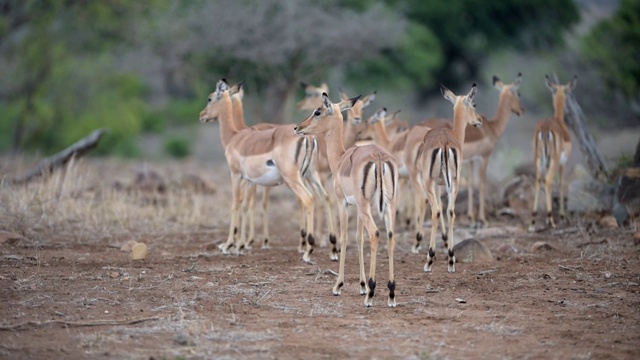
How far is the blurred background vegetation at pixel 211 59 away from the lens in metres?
22.5

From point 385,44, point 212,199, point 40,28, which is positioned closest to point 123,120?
point 40,28

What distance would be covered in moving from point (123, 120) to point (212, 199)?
12716 millimetres

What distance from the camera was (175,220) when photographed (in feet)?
41.1

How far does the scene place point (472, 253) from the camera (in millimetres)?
9539

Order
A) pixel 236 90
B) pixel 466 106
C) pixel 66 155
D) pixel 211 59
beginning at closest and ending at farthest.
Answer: pixel 466 106 → pixel 236 90 → pixel 66 155 → pixel 211 59

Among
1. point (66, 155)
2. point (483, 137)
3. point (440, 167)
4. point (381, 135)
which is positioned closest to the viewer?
point (440, 167)

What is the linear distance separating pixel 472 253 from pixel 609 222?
2567 millimetres

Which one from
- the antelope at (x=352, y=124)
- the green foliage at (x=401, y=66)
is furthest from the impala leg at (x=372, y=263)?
the green foliage at (x=401, y=66)

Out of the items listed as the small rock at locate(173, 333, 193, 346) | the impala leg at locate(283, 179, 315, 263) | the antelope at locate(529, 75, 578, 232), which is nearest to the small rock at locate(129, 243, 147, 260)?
the impala leg at locate(283, 179, 315, 263)

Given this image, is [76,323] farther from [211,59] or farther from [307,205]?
[211,59]

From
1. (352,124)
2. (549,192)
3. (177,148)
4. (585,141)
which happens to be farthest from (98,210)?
(177,148)

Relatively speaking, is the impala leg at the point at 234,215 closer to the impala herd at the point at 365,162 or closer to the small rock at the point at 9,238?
the impala herd at the point at 365,162

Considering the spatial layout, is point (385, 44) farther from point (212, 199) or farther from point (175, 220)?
point (175, 220)

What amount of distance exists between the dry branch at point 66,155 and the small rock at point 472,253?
527 cm
